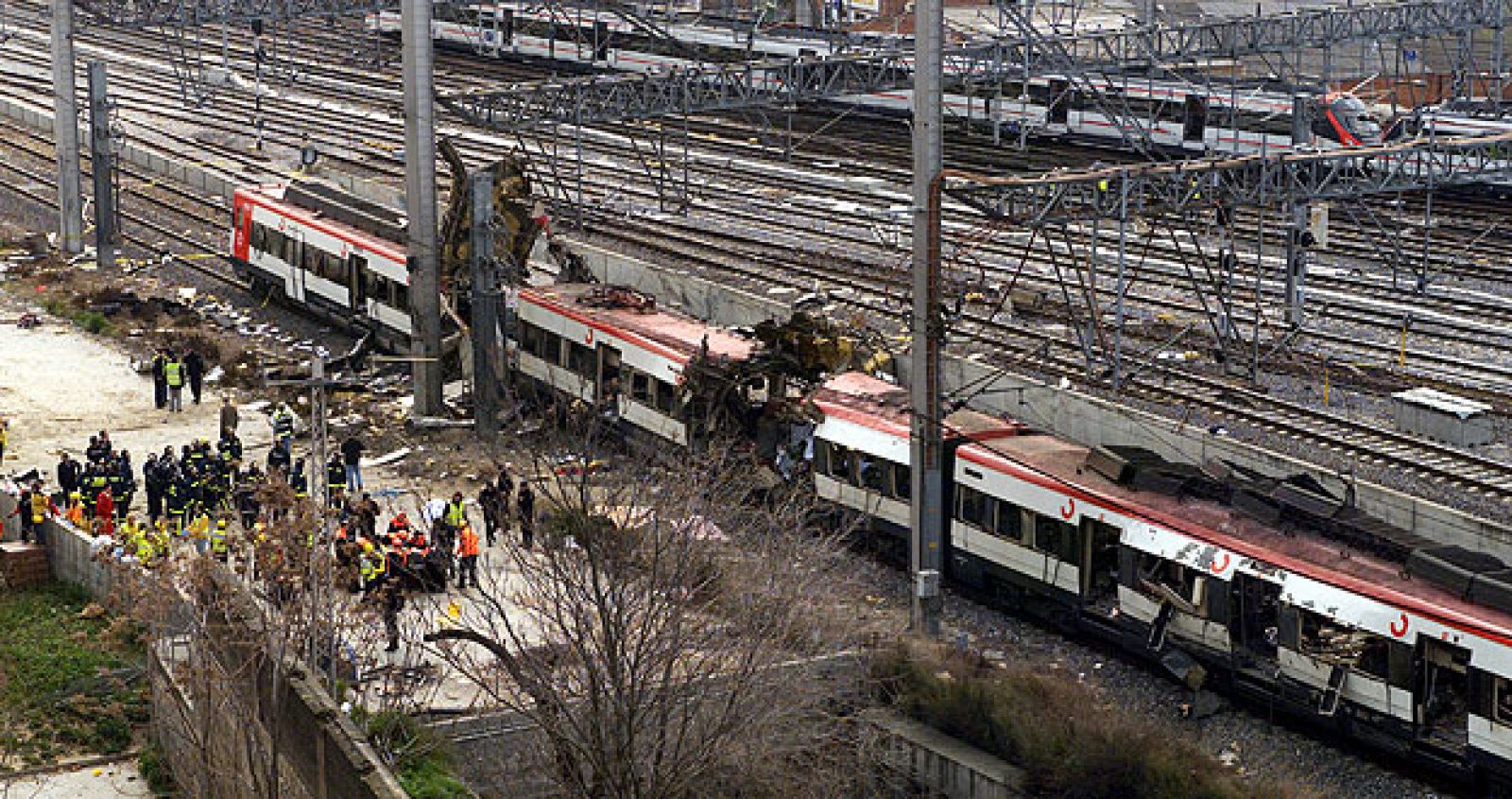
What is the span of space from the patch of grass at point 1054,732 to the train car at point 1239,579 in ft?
4.41

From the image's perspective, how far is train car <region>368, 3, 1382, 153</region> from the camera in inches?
2271

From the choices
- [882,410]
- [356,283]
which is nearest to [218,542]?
[882,410]

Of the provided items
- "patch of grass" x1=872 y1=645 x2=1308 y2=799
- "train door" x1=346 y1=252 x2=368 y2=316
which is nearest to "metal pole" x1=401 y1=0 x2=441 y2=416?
"train door" x1=346 y1=252 x2=368 y2=316

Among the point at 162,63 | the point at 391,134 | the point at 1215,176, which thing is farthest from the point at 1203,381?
the point at 162,63

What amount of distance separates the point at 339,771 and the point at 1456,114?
4310cm

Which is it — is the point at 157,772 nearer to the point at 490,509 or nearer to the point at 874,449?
the point at 490,509

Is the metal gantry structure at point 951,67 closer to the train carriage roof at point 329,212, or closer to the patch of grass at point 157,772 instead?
the train carriage roof at point 329,212

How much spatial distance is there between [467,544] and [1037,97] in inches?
1478

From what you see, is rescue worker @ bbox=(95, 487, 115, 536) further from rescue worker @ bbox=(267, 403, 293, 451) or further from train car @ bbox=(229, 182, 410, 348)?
train car @ bbox=(229, 182, 410, 348)

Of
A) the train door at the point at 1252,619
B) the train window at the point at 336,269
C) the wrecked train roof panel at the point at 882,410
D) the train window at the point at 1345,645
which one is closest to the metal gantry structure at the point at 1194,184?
the wrecked train roof panel at the point at 882,410

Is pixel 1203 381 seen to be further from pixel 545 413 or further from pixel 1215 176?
pixel 545 413

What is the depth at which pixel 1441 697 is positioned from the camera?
942 inches

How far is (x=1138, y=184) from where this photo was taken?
34.1m

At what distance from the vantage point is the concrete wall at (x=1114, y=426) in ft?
94.9
